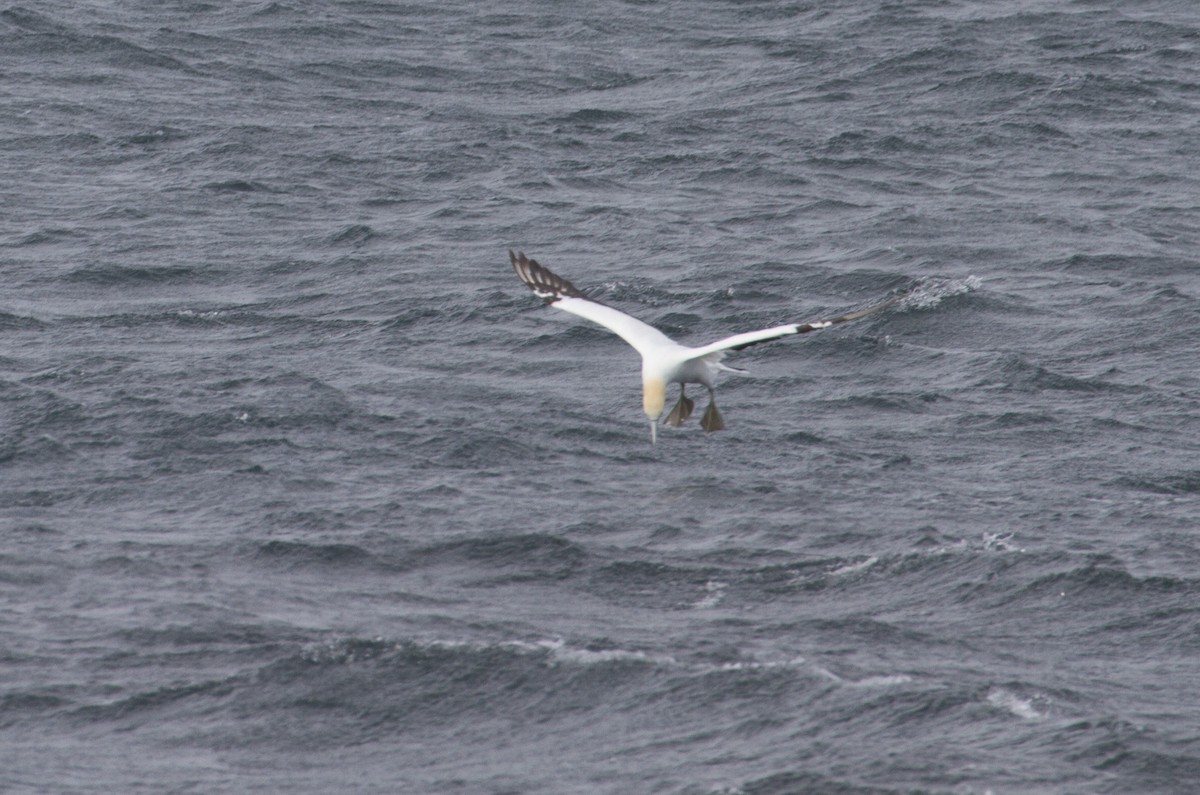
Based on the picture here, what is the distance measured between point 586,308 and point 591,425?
68.4 inches

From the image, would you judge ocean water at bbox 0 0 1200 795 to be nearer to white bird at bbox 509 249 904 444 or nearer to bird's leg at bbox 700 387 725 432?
bird's leg at bbox 700 387 725 432

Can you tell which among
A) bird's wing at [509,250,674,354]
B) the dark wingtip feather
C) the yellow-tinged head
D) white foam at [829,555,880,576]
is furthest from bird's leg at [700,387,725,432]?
white foam at [829,555,880,576]

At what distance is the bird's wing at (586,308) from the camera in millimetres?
A: 19094

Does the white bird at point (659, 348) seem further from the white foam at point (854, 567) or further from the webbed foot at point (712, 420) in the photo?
the white foam at point (854, 567)

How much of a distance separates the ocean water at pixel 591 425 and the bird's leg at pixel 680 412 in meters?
0.55

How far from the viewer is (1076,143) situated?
3219 cm

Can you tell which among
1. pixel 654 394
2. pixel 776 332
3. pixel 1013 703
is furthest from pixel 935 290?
pixel 1013 703

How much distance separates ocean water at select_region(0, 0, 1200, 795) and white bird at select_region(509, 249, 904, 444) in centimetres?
67

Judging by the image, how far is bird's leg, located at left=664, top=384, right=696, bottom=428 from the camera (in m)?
19.7

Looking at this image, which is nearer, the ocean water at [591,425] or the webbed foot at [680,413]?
the ocean water at [591,425]

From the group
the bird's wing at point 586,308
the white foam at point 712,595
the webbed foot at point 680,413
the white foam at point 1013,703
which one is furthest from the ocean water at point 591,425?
the bird's wing at point 586,308

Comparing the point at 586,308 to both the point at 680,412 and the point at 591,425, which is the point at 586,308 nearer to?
the point at 680,412

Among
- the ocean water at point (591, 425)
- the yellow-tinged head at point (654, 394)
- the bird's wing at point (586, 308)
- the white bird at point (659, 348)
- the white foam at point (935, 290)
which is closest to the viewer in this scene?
the ocean water at point (591, 425)

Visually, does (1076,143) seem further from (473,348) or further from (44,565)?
(44,565)
